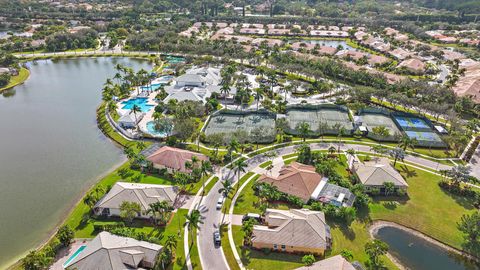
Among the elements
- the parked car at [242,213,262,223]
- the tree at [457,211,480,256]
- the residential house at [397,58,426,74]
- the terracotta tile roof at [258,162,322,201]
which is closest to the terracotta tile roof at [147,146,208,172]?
the terracotta tile roof at [258,162,322,201]

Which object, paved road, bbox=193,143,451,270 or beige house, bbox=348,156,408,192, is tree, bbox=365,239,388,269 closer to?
beige house, bbox=348,156,408,192

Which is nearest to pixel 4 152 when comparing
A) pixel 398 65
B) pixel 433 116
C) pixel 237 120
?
pixel 237 120

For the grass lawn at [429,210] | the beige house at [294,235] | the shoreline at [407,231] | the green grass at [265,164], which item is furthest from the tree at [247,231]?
the grass lawn at [429,210]

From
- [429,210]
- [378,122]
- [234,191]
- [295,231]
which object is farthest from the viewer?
[378,122]

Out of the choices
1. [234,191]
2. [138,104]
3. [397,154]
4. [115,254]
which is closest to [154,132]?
[138,104]

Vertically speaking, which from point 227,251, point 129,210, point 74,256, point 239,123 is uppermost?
point 239,123

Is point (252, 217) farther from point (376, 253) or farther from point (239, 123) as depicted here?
point (239, 123)

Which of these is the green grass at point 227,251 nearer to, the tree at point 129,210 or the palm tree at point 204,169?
the palm tree at point 204,169
